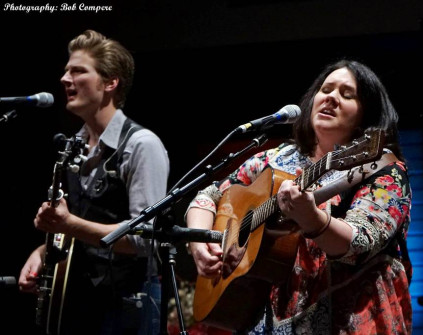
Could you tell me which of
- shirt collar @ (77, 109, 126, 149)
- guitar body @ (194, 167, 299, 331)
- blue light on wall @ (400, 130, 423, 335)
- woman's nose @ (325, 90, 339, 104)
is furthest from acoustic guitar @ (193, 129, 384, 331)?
blue light on wall @ (400, 130, 423, 335)

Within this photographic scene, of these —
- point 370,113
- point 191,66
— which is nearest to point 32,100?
point 370,113

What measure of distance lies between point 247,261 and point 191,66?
3461mm

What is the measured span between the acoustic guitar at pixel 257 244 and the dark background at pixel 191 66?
2588 mm

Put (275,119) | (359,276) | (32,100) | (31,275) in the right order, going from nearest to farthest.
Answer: (359,276), (275,119), (32,100), (31,275)

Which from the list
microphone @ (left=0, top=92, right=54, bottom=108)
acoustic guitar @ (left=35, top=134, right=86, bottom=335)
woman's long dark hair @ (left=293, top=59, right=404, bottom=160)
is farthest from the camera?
acoustic guitar @ (left=35, top=134, right=86, bottom=335)

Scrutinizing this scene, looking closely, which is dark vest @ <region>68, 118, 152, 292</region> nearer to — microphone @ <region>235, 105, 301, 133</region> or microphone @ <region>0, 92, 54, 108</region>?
microphone @ <region>0, 92, 54, 108</region>

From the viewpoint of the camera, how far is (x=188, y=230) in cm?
237

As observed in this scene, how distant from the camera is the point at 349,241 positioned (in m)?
2.26

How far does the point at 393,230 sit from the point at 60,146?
1631 mm

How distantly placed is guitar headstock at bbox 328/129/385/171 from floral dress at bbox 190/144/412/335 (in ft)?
0.56

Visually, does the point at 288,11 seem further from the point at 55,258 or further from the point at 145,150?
the point at 55,258

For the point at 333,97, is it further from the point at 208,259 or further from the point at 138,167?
the point at 138,167

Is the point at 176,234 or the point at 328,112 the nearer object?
Answer: the point at 176,234

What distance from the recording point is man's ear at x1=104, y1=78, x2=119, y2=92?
12.0 feet
